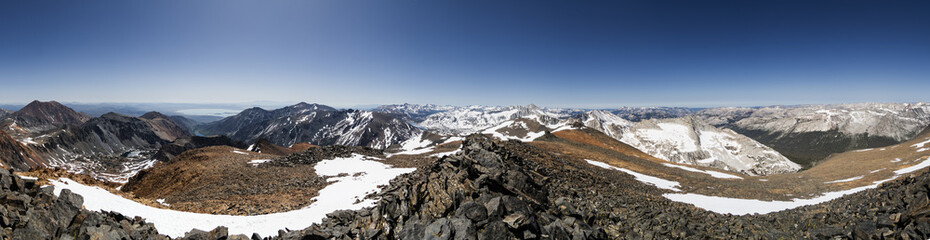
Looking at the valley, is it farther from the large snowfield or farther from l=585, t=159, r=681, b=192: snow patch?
l=585, t=159, r=681, b=192: snow patch

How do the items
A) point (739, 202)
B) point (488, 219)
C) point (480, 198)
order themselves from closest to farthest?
point (488, 219), point (480, 198), point (739, 202)

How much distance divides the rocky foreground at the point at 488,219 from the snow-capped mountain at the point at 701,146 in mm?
115423

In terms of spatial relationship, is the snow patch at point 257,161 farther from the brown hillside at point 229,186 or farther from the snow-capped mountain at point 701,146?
the snow-capped mountain at point 701,146

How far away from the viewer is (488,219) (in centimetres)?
928

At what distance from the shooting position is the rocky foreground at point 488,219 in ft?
29.9

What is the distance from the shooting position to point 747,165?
372 ft

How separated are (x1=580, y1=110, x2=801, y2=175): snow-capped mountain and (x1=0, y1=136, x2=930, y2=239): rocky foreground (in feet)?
379

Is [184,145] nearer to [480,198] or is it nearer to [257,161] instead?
[257,161]

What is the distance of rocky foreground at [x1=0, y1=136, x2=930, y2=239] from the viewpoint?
29.9 feet

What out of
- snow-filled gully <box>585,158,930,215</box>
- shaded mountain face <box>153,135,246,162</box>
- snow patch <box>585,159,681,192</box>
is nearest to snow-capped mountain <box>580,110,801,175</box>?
snow-filled gully <box>585,158,930,215</box>

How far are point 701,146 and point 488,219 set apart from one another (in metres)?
152

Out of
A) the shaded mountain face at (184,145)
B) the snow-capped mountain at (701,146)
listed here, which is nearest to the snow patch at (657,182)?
the snow-capped mountain at (701,146)

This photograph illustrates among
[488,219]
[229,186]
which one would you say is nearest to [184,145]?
[229,186]

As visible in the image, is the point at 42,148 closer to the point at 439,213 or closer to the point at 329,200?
the point at 329,200
